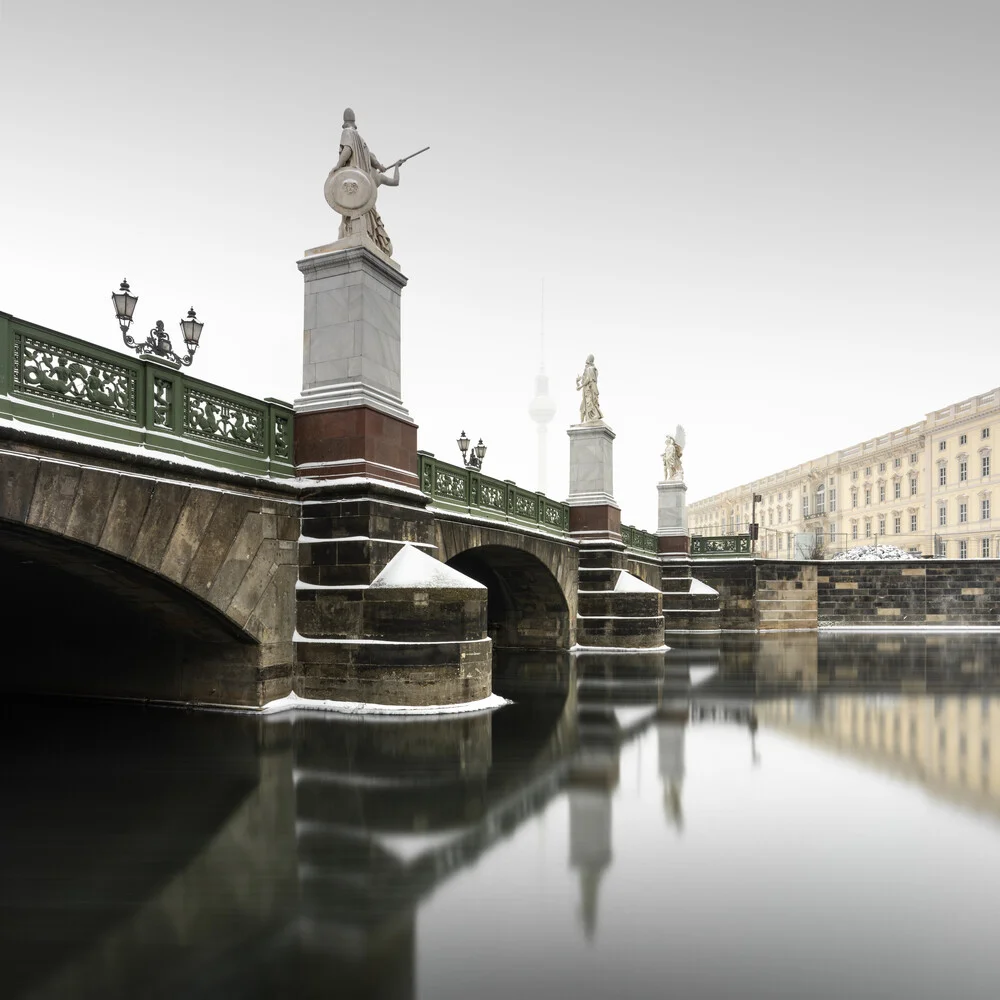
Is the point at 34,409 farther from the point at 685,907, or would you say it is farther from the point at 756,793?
the point at 756,793

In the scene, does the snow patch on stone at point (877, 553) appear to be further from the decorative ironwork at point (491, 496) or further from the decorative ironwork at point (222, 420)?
the decorative ironwork at point (222, 420)

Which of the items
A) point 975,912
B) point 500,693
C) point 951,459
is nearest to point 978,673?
point 500,693

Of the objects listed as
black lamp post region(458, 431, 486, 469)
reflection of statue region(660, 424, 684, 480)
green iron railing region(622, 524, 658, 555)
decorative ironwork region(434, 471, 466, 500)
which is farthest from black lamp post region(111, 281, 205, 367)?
reflection of statue region(660, 424, 684, 480)

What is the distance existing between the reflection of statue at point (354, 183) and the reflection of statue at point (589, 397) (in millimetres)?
11732

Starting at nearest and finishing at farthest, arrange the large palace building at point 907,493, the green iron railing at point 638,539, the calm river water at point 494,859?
the calm river water at point 494,859 < the green iron railing at point 638,539 < the large palace building at point 907,493

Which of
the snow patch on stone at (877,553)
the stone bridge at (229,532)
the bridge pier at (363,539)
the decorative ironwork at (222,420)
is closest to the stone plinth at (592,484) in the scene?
the stone bridge at (229,532)

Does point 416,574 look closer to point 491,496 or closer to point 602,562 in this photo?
Answer: point 491,496

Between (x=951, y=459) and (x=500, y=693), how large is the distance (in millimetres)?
53004

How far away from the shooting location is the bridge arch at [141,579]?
6.82m

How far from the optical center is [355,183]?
33.8 ft

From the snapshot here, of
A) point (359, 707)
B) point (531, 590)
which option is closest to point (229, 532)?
point (359, 707)

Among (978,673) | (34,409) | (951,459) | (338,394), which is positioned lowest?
(978,673)

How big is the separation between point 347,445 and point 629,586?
12252 mm

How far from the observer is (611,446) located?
21.7 m
